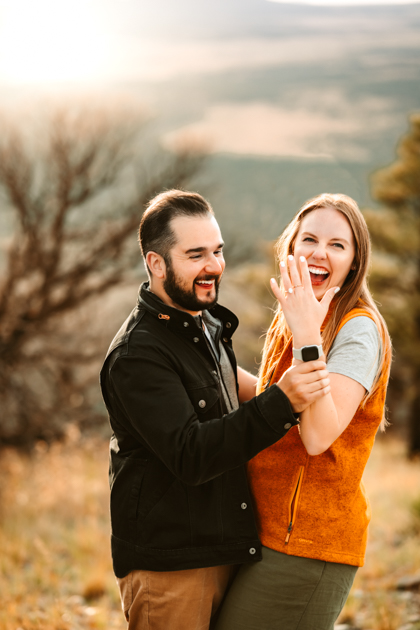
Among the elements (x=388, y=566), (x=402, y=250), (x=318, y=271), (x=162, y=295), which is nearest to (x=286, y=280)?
(x=318, y=271)

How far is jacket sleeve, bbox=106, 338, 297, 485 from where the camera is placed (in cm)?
180

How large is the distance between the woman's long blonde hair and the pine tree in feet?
40.1

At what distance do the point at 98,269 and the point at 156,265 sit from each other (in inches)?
353

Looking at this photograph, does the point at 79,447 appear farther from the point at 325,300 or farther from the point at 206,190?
the point at 325,300

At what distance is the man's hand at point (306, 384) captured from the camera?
5.85ft

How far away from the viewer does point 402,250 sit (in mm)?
14492

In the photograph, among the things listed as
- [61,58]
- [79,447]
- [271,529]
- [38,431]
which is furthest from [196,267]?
[61,58]

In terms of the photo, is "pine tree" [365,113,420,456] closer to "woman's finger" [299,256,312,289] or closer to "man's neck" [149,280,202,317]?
"man's neck" [149,280,202,317]

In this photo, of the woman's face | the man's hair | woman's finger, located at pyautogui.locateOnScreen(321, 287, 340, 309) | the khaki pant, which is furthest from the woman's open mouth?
the khaki pant

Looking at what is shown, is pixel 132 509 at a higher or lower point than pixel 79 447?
→ higher

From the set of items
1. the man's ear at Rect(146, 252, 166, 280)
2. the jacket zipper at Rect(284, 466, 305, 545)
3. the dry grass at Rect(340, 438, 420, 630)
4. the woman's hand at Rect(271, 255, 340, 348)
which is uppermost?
the man's ear at Rect(146, 252, 166, 280)

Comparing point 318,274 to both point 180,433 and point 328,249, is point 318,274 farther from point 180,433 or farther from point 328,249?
point 180,433

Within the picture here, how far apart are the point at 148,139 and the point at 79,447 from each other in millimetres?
6792

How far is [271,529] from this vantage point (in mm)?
2070
